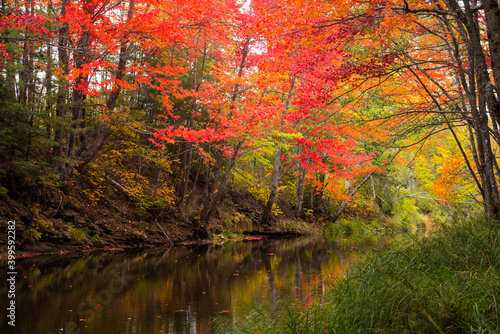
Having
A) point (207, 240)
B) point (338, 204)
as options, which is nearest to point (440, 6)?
point (207, 240)

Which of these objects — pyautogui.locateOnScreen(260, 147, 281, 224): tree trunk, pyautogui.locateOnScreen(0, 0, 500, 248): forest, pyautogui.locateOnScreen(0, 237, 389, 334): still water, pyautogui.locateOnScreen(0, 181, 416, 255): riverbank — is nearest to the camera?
pyautogui.locateOnScreen(0, 237, 389, 334): still water

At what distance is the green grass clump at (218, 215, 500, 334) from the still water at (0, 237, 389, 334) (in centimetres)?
96

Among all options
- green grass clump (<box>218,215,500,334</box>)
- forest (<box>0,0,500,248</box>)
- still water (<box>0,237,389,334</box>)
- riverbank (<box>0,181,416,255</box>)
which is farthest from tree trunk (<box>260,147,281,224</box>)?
green grass clump (<box>218,215,500,334</box>)

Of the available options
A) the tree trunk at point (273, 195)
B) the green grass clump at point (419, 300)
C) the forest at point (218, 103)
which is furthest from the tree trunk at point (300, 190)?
the green grass clump at point (419, 300)

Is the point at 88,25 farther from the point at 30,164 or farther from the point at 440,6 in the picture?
the point at 440,6

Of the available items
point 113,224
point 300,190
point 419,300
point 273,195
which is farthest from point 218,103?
point 419,300

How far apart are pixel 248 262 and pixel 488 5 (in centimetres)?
716

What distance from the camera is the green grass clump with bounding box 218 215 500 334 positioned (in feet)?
7.44

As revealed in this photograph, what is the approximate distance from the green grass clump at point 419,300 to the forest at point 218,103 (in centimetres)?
133

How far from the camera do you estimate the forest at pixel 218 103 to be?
5199 millimetres

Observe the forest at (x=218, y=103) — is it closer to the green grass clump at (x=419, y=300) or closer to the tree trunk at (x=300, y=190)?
the tree trunk at (x=300, y=190)

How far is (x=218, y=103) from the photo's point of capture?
11273 mm

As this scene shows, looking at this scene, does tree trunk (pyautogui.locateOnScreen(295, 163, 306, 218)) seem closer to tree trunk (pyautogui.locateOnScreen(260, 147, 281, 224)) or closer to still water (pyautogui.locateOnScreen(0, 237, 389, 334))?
tree trunk (pyautogui.locateOnScreen(260, 147, 281, 224))

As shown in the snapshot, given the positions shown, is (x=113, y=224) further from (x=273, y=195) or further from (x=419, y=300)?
(x=419, y=300)
